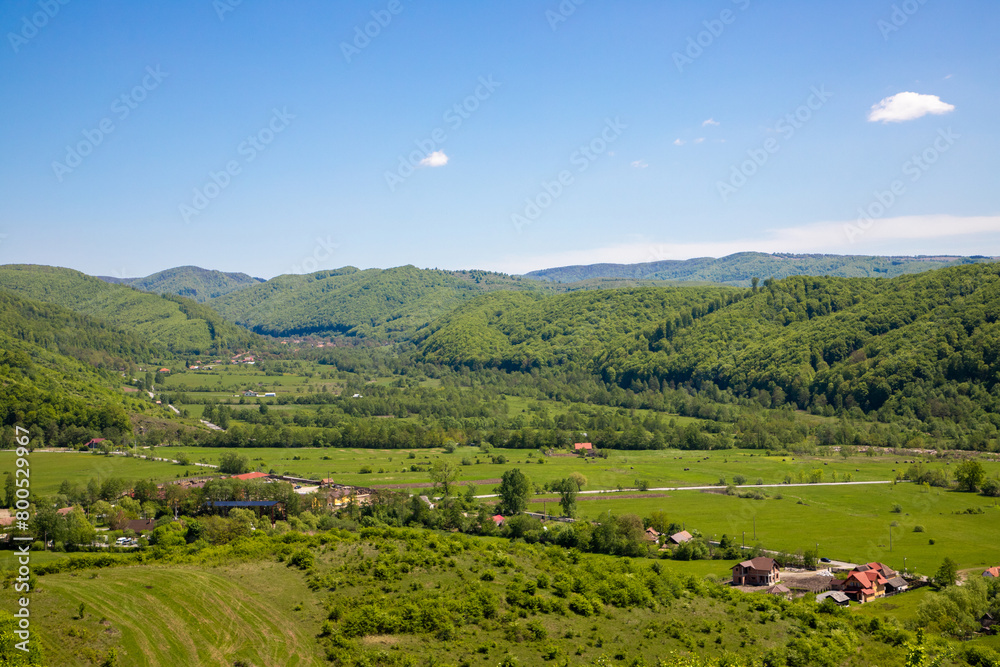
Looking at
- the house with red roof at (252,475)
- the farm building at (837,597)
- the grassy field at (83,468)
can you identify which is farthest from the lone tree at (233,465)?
the farm building at (837,597)

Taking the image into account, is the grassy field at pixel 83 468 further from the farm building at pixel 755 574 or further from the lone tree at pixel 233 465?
the farm building at pixel 755 574

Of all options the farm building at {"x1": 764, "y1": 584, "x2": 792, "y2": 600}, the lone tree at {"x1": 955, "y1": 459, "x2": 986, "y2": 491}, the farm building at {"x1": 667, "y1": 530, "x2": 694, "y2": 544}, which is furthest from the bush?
the lone tree at {"x1": 955, "y1": 459, "x2": 986, "y2": 491}

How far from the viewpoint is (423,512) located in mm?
59469

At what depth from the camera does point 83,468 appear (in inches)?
3071

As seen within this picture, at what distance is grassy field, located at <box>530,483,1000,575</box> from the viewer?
5647cm

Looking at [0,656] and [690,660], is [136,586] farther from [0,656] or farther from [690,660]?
[690,660]

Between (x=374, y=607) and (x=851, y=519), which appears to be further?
(x=851, y=519)

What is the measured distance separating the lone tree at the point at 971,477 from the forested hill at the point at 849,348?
3693 cm

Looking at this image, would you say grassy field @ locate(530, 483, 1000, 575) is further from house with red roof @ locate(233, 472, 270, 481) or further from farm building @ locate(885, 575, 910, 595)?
house with red roof @ locate(233, 472, 270, 481)

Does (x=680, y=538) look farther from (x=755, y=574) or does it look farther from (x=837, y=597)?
(x=837, y=597)

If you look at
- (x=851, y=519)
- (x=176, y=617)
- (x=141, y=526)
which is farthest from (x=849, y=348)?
(x=176, y=617)

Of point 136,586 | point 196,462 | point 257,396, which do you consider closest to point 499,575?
point 136,586

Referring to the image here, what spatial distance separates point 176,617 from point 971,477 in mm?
78817

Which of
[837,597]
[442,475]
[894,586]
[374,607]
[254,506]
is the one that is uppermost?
[374,607]
